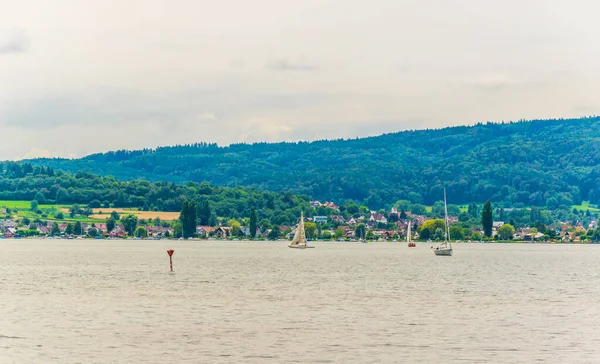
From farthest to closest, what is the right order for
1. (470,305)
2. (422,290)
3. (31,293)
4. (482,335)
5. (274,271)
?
(274,271)
(422,290)
(31,293)
(470,305)
(482,335)

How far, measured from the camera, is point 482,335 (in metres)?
55.4

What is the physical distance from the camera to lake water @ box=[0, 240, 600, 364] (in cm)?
4838

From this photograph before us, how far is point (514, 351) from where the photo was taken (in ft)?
163

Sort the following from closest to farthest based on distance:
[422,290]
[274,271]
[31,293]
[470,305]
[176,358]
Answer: [176,358], [470,305], [31,293], [422,290], [274,271]

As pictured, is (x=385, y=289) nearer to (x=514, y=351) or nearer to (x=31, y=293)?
(x=31, y=293)

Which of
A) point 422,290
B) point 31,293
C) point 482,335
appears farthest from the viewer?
point 422,290

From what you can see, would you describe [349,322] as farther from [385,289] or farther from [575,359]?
[385,289]

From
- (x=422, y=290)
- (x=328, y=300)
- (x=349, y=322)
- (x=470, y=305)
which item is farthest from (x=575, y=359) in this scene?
(x=422, y=290)

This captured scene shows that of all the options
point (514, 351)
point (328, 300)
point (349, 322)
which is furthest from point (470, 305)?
point (514, 351)

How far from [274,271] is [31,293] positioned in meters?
44.2

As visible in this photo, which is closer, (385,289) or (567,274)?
(385,289)

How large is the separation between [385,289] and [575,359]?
43300 mm

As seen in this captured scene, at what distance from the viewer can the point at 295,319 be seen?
62.8m

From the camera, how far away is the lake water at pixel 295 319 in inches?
1905
